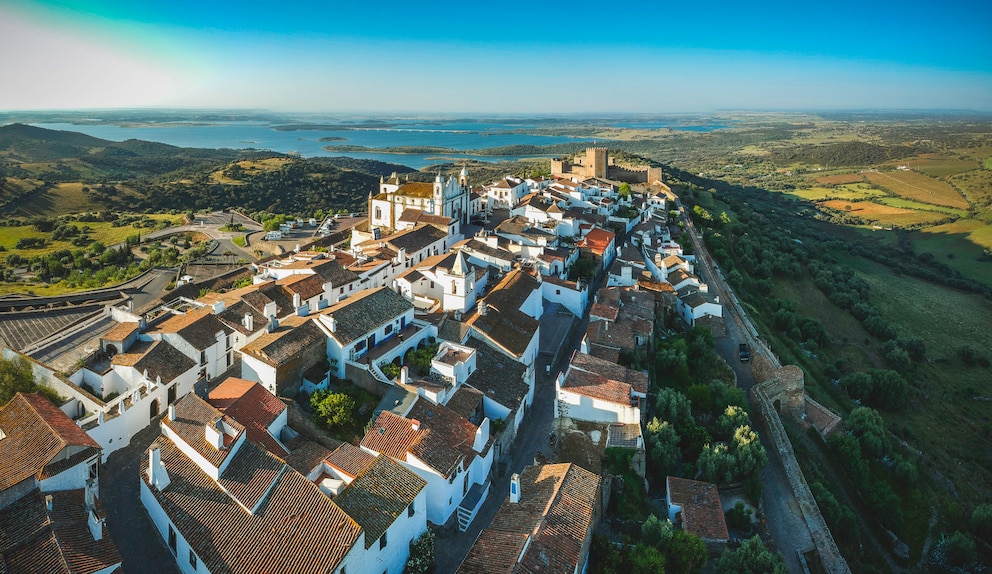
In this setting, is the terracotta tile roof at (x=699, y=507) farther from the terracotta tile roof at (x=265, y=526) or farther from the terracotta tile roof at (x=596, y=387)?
the terracotta tile roof at (x=265, y=526)

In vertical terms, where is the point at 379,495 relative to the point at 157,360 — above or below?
below

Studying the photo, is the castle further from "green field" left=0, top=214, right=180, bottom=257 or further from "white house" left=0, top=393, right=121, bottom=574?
"white house" left=0, top=393, right=121, bottom=574

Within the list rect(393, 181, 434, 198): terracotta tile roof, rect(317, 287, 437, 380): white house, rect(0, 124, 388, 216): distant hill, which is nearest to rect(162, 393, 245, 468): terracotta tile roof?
rect(317, 287, 437, 380): white house

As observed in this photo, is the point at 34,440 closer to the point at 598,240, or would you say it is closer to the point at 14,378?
the point at 14,378

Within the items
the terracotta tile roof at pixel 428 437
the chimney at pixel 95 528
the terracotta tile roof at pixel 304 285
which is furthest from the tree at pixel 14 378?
the terracotta tile roof at pixel 428 437

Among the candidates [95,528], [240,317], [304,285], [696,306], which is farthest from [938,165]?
[95,528]
